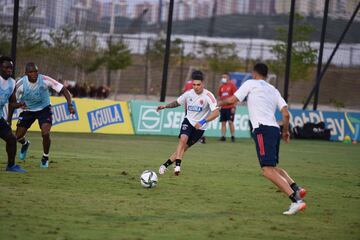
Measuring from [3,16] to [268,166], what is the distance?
754 inches

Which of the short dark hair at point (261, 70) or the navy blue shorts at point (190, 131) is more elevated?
the short dark hair at point (261, 70)

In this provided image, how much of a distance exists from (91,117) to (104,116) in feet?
1.72

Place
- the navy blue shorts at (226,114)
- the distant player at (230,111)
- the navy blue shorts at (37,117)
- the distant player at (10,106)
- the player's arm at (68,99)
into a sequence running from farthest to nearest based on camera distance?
1. the distant player at (230,111)
2. the navy blue shorts at (226,114)
3. the navy blue shorts at (37,117)
4. the player's arm at (68,99)
5. the distant player at (10,106)

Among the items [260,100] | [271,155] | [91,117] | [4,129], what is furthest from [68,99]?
[91,117]

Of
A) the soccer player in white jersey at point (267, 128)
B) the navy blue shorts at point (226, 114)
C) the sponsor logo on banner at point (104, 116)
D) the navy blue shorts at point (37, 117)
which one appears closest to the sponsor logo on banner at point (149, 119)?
the sponsor logo on banner at point (104, 116)

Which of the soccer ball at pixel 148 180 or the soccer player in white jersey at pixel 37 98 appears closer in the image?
the soccer ball at pixel 148 180

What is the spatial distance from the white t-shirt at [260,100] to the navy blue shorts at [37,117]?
573 centimetres

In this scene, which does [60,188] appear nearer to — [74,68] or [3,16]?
[3,16]

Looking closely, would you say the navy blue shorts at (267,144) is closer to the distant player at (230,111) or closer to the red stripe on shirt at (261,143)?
the red stripe on shirt at (261,143)

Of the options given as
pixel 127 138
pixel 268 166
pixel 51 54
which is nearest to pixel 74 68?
pixel 51 54

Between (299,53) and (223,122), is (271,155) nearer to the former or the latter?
(223,122)

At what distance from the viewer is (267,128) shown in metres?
11.1

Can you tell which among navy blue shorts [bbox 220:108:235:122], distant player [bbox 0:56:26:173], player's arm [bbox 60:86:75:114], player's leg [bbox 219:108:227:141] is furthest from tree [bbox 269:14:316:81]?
distant player [bbox 0:56:26:173]

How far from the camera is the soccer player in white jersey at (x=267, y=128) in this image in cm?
1102
